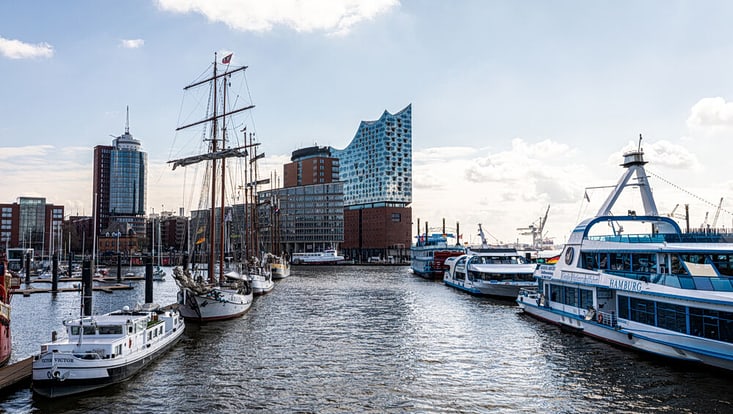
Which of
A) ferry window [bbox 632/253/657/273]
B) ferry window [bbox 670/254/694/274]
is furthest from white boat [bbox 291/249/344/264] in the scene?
ferry window [bbox 670/254/694/274]

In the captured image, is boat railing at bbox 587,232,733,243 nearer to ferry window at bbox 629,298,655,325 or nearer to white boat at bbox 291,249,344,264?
ferry window at bbox 629,298,655,325

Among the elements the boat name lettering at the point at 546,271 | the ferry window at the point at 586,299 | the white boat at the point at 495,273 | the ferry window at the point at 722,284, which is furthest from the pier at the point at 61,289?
the ferry window at the point at 722,284

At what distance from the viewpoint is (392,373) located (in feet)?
95.5

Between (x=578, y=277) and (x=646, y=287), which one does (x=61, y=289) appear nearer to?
(x=578, y=277)

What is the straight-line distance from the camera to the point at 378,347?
35938 mm

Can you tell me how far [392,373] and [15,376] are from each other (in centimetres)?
1836

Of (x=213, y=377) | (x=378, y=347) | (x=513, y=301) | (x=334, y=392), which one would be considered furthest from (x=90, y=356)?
(x=513, y=301)

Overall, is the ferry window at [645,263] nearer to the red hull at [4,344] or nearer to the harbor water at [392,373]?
the harbor water at [392,373]

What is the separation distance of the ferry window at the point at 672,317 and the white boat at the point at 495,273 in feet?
105

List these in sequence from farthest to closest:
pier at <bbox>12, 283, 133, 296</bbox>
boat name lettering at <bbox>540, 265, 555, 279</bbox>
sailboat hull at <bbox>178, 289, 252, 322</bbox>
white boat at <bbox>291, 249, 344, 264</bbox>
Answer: white boat at <bbox>291, 249, 344, 264</bbox>, pier at <bbox>12, 283, 133, 296</bbox>, sailboat hull at <bbox>178, 289, 252, 322</bbox>, boat name lettering at <bbox>540, 265, 555, 279</bbox>

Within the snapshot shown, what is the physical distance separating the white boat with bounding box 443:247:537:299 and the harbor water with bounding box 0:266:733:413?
16.0 m

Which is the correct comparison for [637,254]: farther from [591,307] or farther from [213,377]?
[213,377]

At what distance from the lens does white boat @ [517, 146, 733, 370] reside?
1055 inches

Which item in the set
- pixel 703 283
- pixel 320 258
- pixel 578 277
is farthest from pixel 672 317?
pixel 320 258
